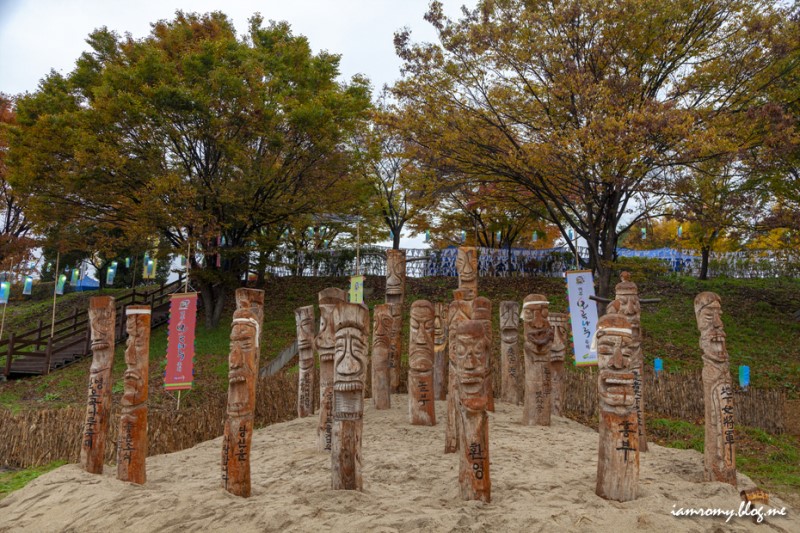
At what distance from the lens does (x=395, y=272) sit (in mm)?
9891

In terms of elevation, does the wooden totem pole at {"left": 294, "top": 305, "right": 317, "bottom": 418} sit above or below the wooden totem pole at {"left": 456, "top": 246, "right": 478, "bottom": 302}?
below

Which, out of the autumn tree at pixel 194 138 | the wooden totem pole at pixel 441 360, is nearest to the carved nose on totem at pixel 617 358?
the wooden totem pole at pixel 441 360

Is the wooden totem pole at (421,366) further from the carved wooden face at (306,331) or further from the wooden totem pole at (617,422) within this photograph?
the wooden totem pole at (617,422)

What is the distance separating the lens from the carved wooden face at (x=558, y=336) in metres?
7.96

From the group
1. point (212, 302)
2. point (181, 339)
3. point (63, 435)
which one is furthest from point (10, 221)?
point (63, 435)

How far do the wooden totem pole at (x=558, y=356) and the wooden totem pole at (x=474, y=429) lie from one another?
3471 mm

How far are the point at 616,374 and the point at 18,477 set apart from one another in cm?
688

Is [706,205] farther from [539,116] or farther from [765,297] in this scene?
[765,297]

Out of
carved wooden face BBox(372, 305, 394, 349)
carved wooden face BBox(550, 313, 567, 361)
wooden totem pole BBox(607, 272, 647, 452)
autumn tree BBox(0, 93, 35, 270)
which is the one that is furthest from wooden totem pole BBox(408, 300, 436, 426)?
autumn tree BBox(0, 93, 35, 270)

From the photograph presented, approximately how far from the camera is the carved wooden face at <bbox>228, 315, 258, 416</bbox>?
4.98 m

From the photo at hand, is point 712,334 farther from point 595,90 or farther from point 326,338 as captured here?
point 595,90

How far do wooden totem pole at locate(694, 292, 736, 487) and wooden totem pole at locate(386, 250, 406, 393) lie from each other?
505 centimetres

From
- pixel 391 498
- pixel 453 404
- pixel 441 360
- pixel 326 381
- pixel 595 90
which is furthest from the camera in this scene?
pixel 595 90

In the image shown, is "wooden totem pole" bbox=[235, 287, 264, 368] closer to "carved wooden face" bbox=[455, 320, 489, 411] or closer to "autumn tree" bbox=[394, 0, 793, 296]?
"carved wooden face" bbox=[455, 320, 489, 411]
